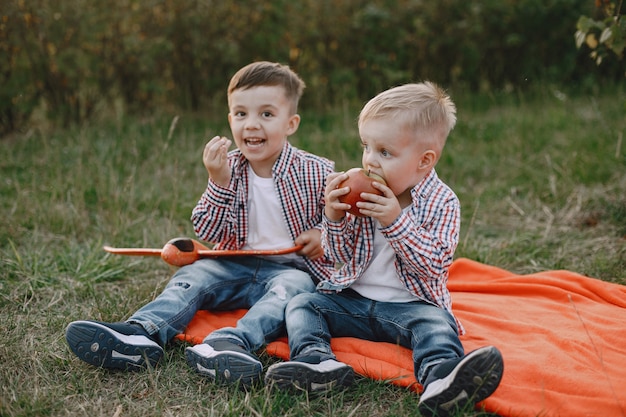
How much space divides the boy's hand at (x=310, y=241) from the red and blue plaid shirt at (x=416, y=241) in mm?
343

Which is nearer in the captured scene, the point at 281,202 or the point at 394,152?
the point at 394,152

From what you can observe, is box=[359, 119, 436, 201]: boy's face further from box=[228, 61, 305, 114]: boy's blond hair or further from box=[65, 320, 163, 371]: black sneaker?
box=[65, 320, 163, 371]: black sneaker

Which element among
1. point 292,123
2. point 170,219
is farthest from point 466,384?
point 170,219

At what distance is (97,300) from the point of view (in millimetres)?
3182

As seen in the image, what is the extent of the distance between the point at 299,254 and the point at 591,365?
52.5 inches

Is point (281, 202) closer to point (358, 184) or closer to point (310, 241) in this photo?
point (310, 241)

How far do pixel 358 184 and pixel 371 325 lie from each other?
63 cm

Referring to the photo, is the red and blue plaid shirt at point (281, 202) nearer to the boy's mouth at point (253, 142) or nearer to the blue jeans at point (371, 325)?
the boy's mouth at point (253, 142)

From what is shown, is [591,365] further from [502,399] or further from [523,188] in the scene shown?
[523,188]

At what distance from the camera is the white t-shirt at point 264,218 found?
3137 mm

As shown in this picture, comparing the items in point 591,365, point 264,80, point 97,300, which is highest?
point 264,80

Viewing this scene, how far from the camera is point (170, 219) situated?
4199mm

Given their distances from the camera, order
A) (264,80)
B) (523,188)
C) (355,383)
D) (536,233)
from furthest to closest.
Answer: (523,188) → (536,233) → (264,80) → (355,383)

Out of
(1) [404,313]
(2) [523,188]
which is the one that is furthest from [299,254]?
(2) [523,188]
